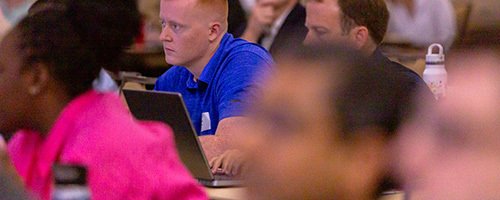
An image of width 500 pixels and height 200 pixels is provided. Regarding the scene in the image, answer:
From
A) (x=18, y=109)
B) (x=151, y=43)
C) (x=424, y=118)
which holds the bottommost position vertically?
(x=151, y=43)

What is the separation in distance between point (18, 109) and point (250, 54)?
1.34 metres

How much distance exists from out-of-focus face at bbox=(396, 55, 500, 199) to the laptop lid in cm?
148

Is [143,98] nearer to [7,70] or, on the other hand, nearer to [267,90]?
[7,70]

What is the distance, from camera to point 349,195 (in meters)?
1.25

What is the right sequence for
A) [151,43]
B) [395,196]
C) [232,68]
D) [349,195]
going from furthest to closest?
1. [151,43]
2. [232,68]
3. [395,196]
4. [349,195]

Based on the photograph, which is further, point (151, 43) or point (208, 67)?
point (151, 43)

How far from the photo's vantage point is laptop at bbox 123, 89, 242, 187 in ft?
9.09

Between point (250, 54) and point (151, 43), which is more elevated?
point (250, 54)

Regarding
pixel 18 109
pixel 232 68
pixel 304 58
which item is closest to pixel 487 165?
pixel 304 58

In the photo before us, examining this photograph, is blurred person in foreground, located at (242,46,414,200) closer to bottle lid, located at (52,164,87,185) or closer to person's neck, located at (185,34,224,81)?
bottle lid, located at (52,164,87,185)

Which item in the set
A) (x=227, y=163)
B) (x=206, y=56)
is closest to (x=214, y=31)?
(x=206, y=56)

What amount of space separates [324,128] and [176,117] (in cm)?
158

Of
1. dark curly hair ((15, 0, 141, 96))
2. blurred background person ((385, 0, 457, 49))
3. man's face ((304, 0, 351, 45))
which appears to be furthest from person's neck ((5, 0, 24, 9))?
dark curly hair ((15, 0, 141, 96))

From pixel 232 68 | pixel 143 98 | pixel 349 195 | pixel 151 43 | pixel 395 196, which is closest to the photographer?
pixel 349 195
